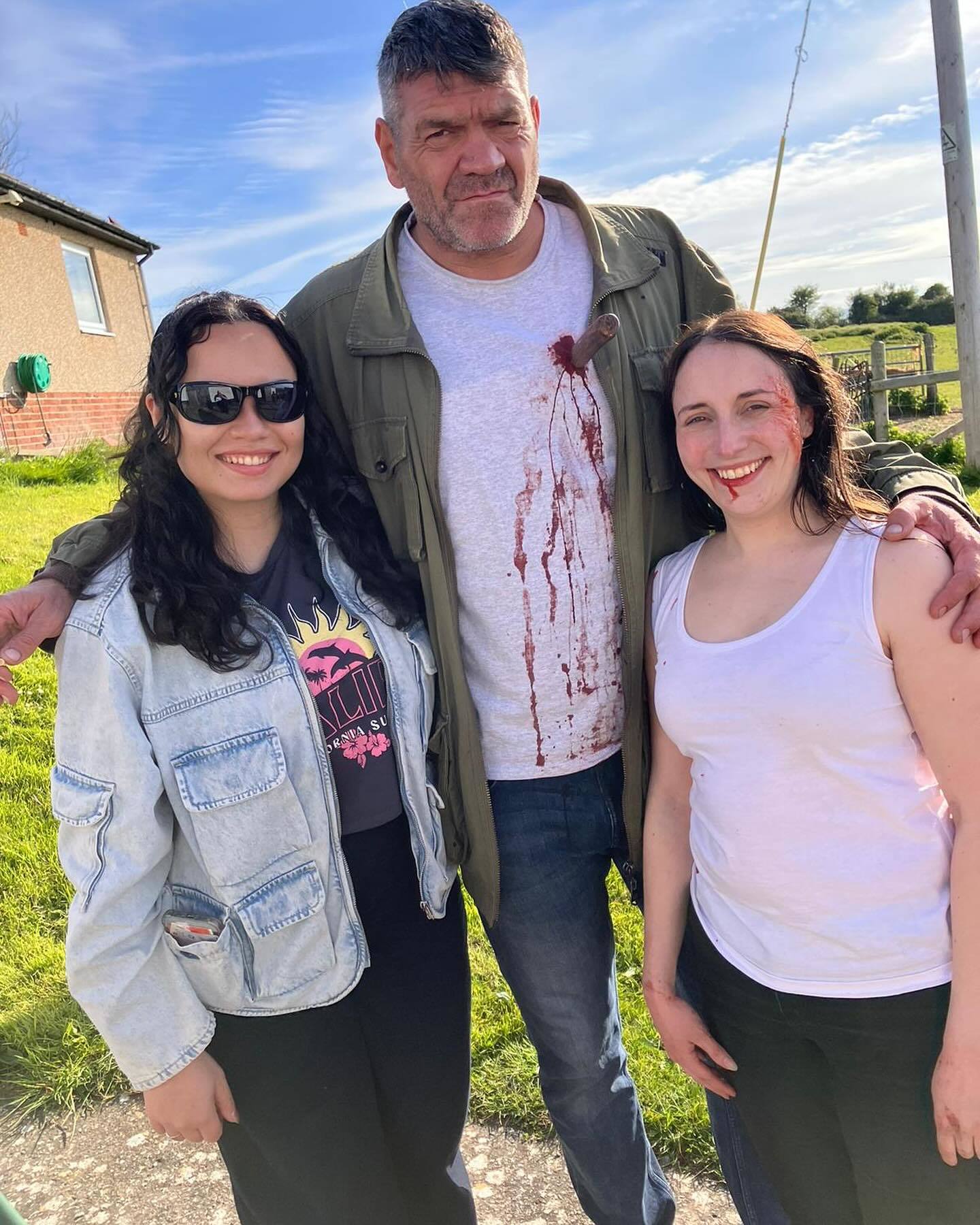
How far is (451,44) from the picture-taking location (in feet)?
6.32

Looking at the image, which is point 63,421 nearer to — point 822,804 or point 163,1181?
point 163,1181

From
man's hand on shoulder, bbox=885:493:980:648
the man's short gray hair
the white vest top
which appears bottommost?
the white vest top

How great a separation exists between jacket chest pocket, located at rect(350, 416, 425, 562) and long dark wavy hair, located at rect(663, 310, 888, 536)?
65 cm

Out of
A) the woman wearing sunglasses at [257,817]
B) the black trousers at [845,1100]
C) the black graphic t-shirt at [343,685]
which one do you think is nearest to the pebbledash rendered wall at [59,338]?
the woman wearing sunglasses at [257,817]

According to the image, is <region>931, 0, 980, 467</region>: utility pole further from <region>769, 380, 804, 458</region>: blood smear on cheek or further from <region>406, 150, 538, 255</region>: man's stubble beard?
<region>769, 380, 804, 458</region>: blood smear on cheek

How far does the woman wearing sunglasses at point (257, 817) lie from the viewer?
161 cm

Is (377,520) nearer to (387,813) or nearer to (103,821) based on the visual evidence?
(387,813)

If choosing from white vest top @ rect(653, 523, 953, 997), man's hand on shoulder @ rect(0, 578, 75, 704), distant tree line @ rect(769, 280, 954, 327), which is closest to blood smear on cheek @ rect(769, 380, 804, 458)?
white vest top @ rect(653, 523, 953, 997)

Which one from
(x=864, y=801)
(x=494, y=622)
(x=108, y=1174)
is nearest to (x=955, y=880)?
(x=864, y=801)

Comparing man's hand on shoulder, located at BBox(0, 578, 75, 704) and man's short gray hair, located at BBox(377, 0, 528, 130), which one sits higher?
man's short gray hair, located at BBox(377, 0, 528, 130)

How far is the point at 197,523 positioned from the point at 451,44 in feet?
3.95

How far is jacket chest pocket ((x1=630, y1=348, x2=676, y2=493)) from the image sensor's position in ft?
6.72

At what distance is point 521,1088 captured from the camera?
2613 mm

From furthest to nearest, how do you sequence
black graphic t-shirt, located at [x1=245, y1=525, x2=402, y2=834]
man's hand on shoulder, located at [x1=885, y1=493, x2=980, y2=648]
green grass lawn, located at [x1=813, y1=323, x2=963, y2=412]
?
green grass lawn, located at [x1=813, y1=323, x2=963, y2=412]
black graphic t-shirt, located at [x1=245, y1=525, x2=402, y2=834]
man's hand on shoulder, located at [x1=885, y1=493, x2=980, y2=648]
